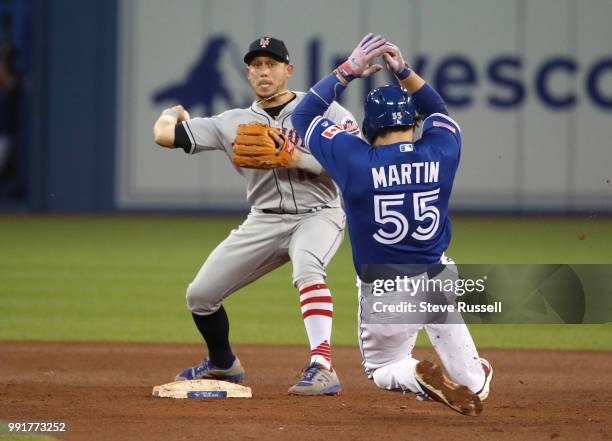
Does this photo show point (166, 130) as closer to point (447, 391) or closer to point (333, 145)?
point (333, 145)

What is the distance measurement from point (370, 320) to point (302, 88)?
1573 centimetres

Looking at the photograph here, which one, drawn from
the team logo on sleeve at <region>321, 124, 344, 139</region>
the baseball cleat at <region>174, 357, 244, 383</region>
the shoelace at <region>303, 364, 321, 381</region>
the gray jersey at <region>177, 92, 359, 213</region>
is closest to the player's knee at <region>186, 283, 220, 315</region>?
the baseball cleat at <region>174, 357, 244, 383</region>

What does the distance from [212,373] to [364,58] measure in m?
2.33

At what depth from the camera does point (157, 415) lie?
5934mm

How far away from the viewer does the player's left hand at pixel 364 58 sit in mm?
5793

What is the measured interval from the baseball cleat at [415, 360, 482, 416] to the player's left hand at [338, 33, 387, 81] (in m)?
1.47

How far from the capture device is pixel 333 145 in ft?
19.0

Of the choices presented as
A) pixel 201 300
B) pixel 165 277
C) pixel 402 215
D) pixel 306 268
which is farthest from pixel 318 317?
pixel 165 277

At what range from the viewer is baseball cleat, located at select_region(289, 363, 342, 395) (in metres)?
6.54

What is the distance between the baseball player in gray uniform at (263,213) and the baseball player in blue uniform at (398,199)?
34.6 inches

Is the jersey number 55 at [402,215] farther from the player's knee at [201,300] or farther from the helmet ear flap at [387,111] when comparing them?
the player's knee at [201,300]

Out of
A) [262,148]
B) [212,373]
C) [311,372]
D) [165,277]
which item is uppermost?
[262,148]

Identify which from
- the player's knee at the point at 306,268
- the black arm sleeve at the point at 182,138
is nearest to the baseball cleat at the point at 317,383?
the player's knee at the point at 306,268

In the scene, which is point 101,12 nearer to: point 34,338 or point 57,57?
point 57,57
